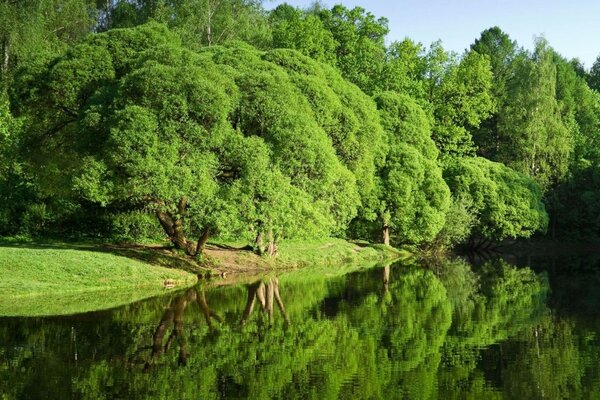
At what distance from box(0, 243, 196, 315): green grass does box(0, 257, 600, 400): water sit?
1817 mm

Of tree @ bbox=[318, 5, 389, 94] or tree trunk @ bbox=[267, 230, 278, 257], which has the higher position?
tree @ bbox=[318, 5, 389, 94]

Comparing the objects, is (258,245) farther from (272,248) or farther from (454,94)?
(454,94)

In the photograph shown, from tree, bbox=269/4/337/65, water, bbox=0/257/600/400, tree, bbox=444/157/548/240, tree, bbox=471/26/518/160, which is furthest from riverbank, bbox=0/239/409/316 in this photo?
tree, bbox=471/26/518/160

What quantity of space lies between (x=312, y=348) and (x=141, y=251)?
2052 cm

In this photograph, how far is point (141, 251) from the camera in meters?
36.7

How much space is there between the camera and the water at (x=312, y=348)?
13.9 metres

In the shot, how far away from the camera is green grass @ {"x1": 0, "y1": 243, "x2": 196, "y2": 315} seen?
24.8 m

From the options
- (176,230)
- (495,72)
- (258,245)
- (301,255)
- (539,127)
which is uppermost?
(495,72)

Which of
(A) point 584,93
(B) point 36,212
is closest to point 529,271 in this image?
(B) point 36,212

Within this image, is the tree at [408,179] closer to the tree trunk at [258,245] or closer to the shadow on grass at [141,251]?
the tree trunk at [258,245]

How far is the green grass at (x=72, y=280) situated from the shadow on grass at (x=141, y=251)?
1218mm

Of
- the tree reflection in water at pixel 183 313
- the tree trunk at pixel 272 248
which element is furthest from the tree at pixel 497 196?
the tree reflection in water at pixel 183 313

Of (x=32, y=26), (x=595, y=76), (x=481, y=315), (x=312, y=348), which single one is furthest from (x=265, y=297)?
(x=595, y=76)

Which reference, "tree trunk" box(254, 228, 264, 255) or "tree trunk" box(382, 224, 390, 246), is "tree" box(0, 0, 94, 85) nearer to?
"tree trunk" box(254, 228, 264, 255)
